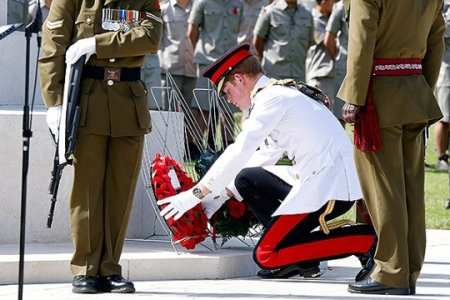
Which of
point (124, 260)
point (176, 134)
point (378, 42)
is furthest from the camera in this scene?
point (176, 134)

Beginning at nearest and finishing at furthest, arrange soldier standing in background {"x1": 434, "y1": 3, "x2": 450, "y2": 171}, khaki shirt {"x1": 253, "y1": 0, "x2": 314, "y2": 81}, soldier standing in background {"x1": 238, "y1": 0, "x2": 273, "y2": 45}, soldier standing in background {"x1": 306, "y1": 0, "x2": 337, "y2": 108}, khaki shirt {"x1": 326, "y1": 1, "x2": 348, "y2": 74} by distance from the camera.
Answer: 1. soldier standing in background {"x1": 434, "y1": 3, "x2": 450, "y2": 171}
2. khaki shirt {"x1": 253, "y1": 0, "x2": 314, "y2": 81}
3. khaki shirt {"x1": 326, "y1": 1, "x2": 348, "y2": 74}
4. soldier standing in background {"x1": 306, "y1": 0, "x2": 337, "y2": 108}
5. soldier standing in background {"x1": 238, "y1": 0, "x2": 273, "y2": 45}

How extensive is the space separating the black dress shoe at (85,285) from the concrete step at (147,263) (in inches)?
16.4

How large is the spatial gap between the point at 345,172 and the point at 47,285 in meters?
1.81

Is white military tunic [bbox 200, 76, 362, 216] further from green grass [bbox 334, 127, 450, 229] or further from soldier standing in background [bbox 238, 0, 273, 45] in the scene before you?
soldier standing in background [bbox 238, 0, 273, 45]

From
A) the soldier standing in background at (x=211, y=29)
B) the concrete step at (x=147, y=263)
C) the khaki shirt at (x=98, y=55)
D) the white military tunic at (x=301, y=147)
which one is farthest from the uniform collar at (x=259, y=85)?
the soldier standing in background at (x=211, y=29)

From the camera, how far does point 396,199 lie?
732 centimetres

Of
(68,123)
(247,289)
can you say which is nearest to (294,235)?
(247,289)

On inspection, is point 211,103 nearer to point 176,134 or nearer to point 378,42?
point 176,134

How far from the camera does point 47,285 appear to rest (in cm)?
771

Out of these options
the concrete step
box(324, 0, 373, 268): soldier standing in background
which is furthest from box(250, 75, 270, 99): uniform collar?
box(324, 0, 373, 268): soldier standing in background

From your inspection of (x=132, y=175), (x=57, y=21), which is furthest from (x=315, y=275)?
(x=57, y=21)

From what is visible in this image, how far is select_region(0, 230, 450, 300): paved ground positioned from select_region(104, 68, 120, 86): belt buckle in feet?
3.74

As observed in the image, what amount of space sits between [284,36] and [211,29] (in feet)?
2.61

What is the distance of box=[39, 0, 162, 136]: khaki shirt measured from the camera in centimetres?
728
